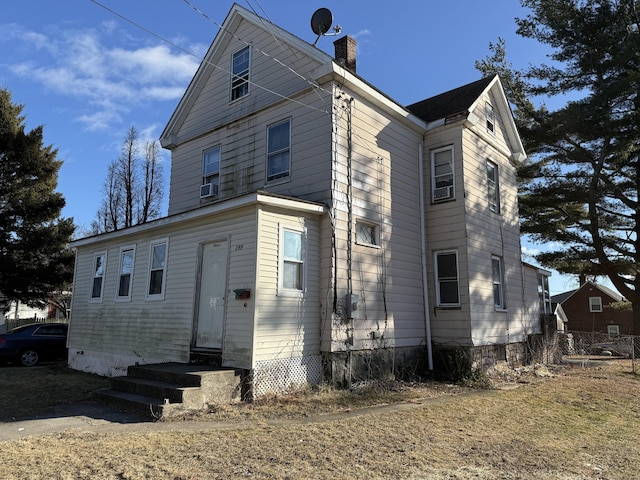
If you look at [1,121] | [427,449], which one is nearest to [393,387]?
[427,449]

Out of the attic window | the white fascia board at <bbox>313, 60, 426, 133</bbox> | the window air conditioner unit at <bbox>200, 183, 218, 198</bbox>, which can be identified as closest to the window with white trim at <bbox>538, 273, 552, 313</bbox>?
Answer: the attic window

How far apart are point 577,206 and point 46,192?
26.4 metres

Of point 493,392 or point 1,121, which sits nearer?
point 493,392

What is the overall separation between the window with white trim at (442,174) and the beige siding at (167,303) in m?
5.90

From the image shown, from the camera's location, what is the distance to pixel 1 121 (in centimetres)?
2342

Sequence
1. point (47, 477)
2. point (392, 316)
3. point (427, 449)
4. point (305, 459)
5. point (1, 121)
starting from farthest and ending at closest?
point (1, 121) → point (392, 316) → point (427, 449) → point (305, 459) → point (47, 477)

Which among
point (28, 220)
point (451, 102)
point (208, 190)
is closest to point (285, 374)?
point (208, 190)

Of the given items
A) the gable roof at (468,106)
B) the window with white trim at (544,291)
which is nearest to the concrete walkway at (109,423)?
the gable roof at (468,106)

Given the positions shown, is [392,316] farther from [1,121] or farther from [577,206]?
[1,121]

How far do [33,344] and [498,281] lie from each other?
14.5 metres

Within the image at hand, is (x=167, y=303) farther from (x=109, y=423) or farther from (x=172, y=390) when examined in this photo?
(x=109, y=423)

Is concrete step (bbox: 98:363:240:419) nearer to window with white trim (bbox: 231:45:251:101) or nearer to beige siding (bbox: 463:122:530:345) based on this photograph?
beige siding (bbox: 463:122:530:345)

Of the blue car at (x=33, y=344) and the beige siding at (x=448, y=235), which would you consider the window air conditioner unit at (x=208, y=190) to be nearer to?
the beige siding at (x=448, y=235)

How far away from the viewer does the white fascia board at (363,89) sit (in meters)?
10.4
